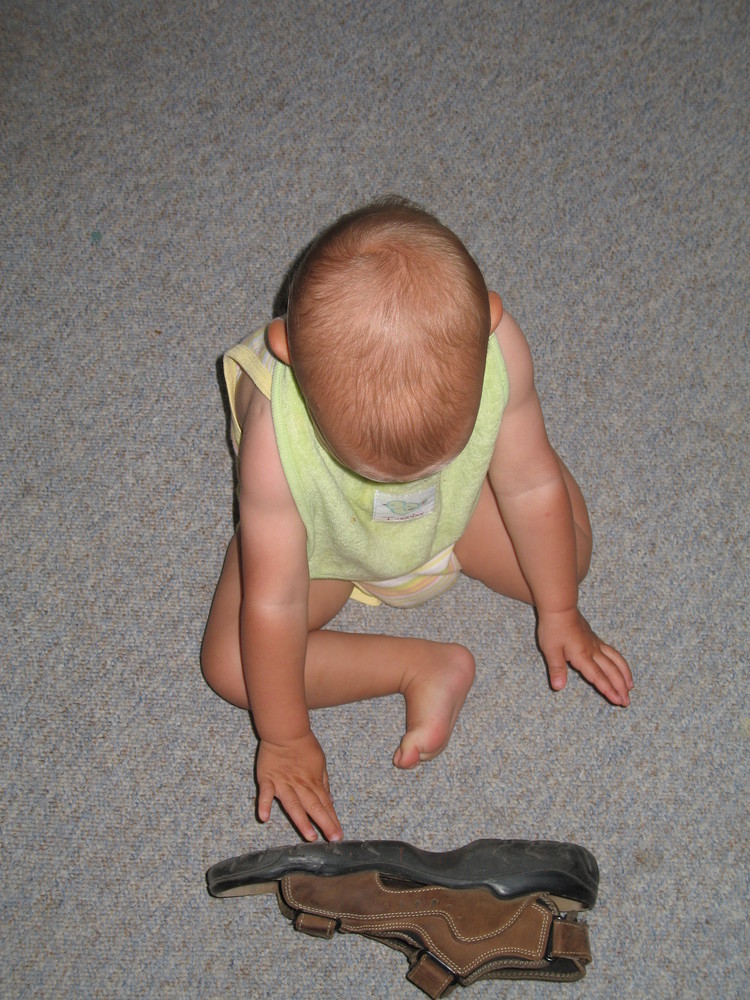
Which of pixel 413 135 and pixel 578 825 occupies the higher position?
pixel 413 135

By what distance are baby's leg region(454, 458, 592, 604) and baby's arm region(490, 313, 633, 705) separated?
26mm

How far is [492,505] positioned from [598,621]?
163mm

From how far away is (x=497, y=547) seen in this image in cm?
82

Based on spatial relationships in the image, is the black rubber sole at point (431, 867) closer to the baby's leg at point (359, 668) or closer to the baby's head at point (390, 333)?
the baby's leg at point (359, 668)

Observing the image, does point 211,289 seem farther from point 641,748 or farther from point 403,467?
point 641,748

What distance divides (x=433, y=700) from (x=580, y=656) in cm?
13

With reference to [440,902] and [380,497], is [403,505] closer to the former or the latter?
[380,497]

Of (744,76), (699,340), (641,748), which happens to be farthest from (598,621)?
(744,76)

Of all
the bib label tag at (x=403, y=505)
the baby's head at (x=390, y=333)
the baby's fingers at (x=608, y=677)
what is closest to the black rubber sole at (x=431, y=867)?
the baby's fingers at (x=608, y=677)

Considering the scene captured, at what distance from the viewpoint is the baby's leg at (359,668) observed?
0.78m

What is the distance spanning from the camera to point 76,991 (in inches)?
29.5

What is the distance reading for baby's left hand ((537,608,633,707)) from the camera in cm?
78

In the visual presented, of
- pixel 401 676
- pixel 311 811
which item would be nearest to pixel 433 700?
pixel 401 676

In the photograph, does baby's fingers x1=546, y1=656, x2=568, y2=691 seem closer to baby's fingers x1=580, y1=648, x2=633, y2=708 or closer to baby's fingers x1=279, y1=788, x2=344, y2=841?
baby's fingers x1=580, y1=648, x2=633, y2=708
